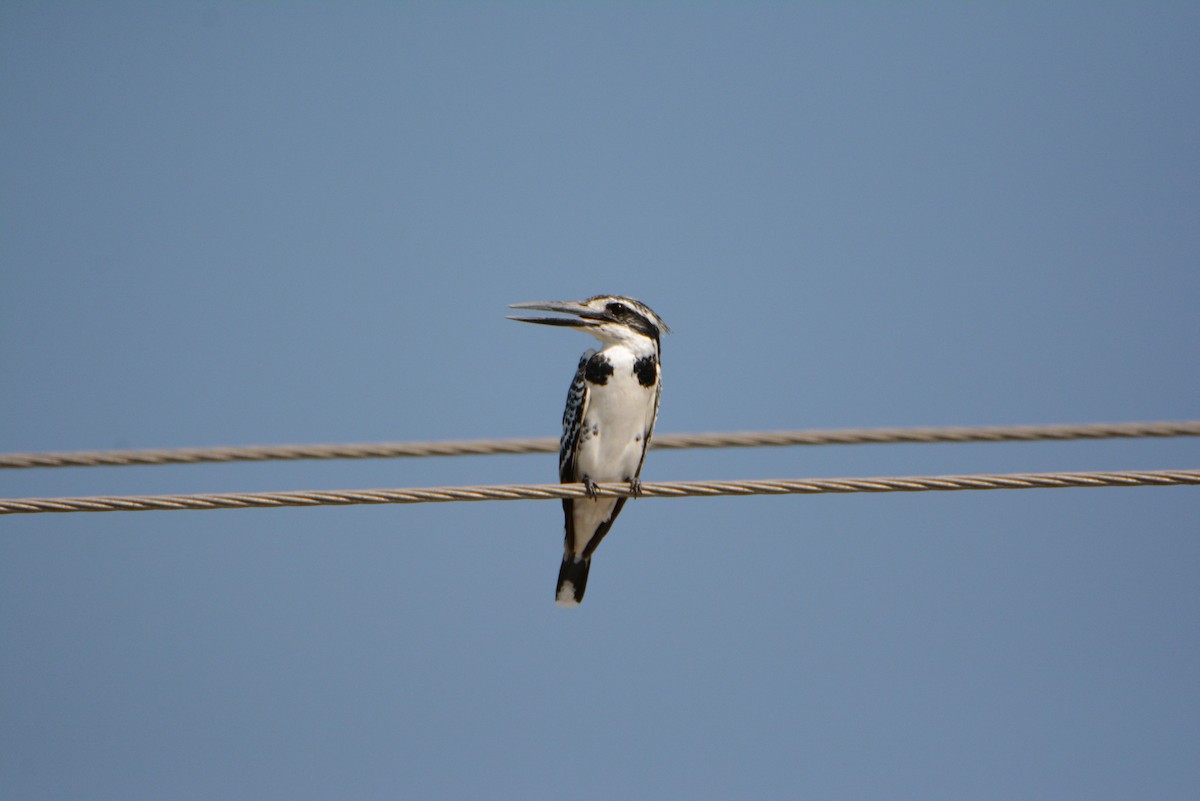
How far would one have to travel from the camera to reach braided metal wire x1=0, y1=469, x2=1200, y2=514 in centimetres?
429

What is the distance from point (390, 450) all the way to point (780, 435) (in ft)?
5.95

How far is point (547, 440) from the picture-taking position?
6.18 m

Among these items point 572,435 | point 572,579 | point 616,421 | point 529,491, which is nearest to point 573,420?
point 572,435

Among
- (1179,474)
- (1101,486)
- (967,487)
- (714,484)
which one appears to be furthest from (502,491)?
(1179,474)

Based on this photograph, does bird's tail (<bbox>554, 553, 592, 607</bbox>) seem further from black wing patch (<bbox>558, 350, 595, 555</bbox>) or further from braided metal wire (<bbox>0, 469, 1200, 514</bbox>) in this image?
braided metal wire (<bbox>0, 469, 1200, 514</bbox>)

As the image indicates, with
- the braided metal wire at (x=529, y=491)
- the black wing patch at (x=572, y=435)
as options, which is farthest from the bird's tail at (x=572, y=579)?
the braided metal wire at (x=529, y=491)

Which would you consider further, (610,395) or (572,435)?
(572,435)

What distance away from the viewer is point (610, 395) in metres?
6.19

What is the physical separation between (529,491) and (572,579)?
7.17 ft

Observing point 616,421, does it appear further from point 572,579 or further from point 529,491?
point 529,491

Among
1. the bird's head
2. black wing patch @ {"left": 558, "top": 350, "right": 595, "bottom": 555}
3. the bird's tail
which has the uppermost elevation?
the bird's head

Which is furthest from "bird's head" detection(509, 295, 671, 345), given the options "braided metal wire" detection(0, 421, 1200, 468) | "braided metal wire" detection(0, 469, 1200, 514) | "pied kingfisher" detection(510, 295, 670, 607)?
"braided metal wire" detection(0, 469, 1200, 514)

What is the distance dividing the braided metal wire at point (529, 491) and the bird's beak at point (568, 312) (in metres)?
1.81

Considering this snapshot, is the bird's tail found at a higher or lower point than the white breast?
lower
